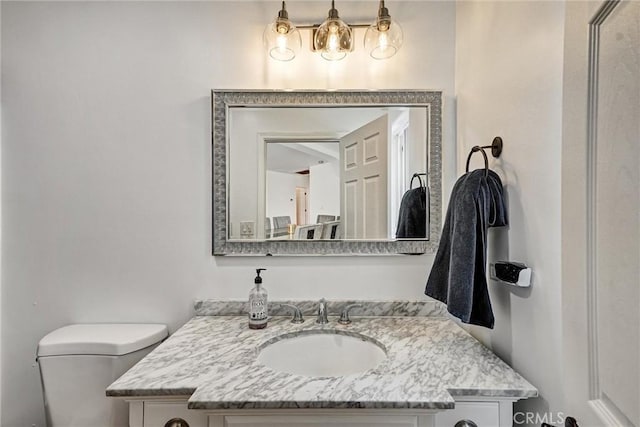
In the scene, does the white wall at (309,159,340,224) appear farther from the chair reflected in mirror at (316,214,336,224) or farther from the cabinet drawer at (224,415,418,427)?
the cabinet drawer at (224,415,418,427)

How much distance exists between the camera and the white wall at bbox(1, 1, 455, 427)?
1.36 metres

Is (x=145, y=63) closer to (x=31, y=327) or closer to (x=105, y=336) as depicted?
(x=105, y=336)

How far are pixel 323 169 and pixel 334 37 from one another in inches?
21.4

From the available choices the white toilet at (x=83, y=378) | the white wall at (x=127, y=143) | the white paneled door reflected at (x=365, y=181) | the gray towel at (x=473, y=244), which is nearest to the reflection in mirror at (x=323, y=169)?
the white paneled door reflected at (x=365, y=181)

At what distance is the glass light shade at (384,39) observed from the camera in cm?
128

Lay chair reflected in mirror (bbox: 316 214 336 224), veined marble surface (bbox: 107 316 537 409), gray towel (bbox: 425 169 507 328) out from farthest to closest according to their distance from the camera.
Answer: chair reflected in mirror (bbox: 316 214 336 224)
gray towel (bbox: 425 169 507 328)
veined marble surface (bbox: 107 316 537 409)

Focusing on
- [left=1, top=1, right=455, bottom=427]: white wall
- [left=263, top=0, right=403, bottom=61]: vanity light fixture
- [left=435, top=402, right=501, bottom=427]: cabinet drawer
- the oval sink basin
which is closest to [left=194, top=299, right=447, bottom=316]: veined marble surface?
[left=1, top=1, right=455, bottom=427]: white wall

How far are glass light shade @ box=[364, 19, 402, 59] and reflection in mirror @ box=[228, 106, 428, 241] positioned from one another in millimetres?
229

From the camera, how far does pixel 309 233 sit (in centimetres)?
138

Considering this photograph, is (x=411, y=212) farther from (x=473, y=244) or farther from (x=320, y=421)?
(x=320, y=421)

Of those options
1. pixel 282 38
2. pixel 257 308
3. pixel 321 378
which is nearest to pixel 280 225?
pixel 257 308

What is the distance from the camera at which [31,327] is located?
136 cm

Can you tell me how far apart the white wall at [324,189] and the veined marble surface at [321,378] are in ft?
1.67

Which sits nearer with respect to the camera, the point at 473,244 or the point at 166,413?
the point at 166,413
